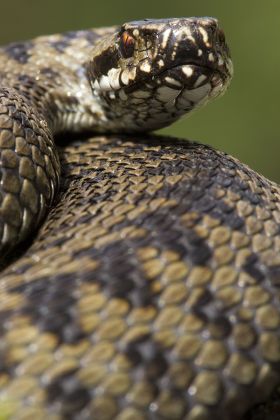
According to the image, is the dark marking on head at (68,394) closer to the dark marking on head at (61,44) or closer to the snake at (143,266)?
the snake at (143,266)

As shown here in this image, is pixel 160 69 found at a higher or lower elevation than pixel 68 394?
higher

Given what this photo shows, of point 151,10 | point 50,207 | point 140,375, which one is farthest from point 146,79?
point 151,10

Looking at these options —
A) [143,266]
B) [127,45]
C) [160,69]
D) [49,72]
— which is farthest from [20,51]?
[143,266]

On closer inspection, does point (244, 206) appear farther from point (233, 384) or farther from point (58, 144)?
point (58, 144)

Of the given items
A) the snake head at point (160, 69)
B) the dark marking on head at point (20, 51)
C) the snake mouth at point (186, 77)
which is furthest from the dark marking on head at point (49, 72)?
the snake mouth at point (186, 77)

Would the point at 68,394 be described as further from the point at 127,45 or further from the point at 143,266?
the point at 127,45

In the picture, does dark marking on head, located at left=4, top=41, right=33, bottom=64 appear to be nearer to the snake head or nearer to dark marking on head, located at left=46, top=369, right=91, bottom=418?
the snake head
